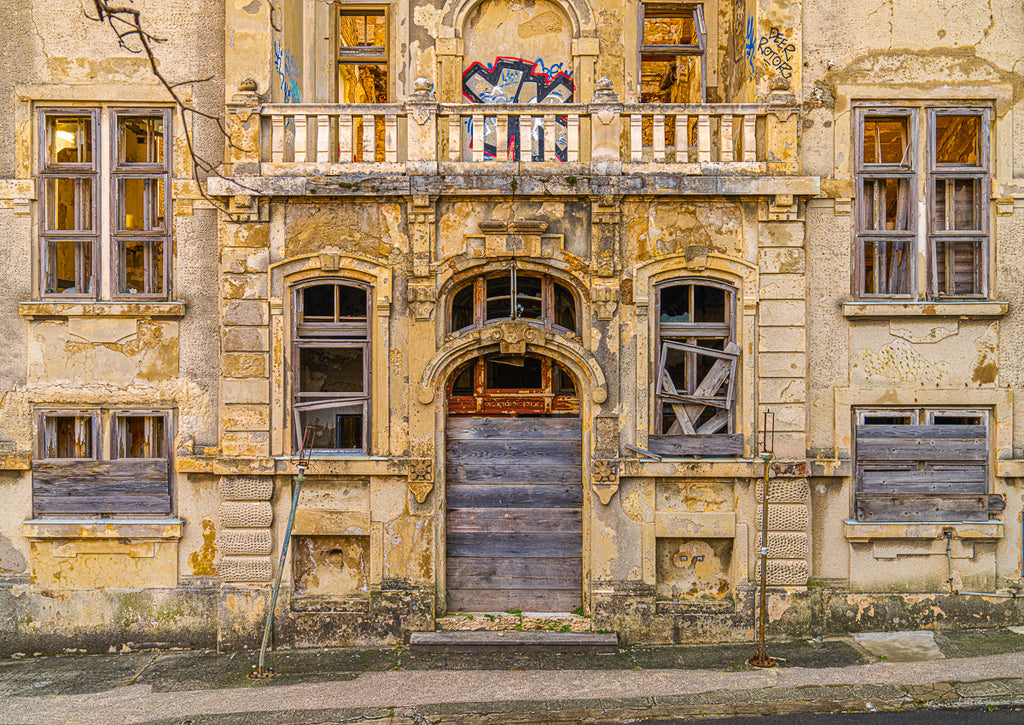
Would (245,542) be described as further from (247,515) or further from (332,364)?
(332,364)

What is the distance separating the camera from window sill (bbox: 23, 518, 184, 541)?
839 centimetres

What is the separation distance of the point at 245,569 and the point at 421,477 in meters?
2.32

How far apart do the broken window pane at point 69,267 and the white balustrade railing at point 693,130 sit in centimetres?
665

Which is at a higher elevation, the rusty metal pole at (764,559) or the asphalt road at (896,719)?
the rusty metal pole at (764,559)

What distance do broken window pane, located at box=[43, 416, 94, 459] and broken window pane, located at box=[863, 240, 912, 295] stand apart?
9.66m

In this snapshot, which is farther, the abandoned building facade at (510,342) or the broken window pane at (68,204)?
the broken window pane at (68,204)

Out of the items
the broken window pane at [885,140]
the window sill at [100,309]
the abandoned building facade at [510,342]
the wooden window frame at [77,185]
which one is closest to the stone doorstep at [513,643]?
the abandoned building facade at [510,342]

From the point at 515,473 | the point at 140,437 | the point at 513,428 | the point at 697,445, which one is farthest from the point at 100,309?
the point at 697,445

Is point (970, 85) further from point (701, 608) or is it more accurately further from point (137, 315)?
point (137, 315)

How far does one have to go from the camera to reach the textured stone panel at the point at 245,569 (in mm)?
8336

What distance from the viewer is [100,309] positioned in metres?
8.48

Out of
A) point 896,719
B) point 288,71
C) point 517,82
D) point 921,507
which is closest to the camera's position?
point 896,719

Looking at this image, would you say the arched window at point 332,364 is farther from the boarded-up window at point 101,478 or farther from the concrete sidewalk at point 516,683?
the concrete sidewalk at point 516,683

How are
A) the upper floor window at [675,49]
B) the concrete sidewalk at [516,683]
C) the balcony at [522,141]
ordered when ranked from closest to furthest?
the concrete sidewalk at [516,683] → the balcony at [522,141] → the upper floor window at [675,49]
